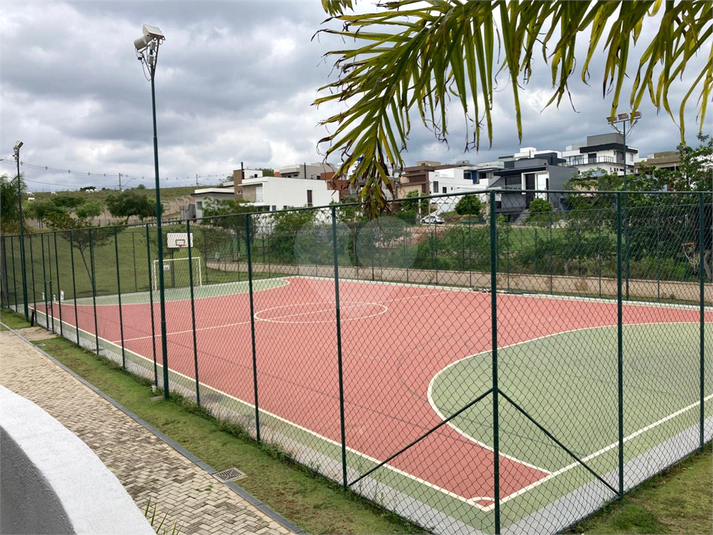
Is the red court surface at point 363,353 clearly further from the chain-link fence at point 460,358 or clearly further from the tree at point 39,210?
the tree at point 39,210

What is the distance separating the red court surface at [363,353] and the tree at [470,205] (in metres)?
2.12

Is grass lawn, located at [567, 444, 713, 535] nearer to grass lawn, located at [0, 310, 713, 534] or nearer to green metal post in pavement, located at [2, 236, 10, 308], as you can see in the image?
grass lawn, located at [0, 310, 713, 534]

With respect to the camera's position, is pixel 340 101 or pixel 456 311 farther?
pixel 456 311

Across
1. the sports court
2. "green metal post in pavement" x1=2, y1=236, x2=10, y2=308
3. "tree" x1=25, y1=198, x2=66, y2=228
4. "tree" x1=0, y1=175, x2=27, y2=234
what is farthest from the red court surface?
"tree" x1=25, y1=198, x2=66, y2=228

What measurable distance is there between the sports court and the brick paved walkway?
3.51 feet

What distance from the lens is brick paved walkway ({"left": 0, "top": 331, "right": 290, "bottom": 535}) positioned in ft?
17.7

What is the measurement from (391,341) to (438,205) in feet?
32.8

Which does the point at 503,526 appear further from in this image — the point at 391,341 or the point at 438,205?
the point at 391,341

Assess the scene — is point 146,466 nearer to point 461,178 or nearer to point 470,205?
point 470,205

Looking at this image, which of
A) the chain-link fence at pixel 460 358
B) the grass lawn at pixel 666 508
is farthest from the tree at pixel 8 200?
the grass lawn at pixel 666 508

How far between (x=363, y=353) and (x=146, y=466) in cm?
706

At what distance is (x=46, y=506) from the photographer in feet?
8.18

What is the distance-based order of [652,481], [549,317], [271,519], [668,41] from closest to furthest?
[668,41] → [271,519] → [652,481] → [549,317]

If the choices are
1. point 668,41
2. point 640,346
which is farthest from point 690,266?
point 668,41
